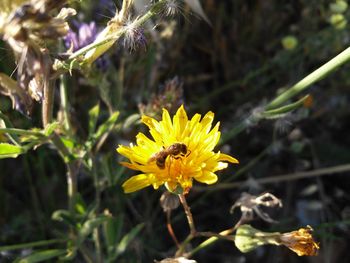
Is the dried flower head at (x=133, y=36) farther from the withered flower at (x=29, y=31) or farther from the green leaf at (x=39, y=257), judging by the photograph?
the green leaf at (x=39, y=257)

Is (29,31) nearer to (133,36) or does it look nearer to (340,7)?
(133,36)

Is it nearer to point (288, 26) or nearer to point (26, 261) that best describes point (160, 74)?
point (288, 26)

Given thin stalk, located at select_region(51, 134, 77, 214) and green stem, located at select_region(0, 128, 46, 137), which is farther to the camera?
thin stalk, located at select_region(51, 134, 77, 214)

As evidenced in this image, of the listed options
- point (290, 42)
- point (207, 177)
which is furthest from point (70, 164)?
point (290, 42)

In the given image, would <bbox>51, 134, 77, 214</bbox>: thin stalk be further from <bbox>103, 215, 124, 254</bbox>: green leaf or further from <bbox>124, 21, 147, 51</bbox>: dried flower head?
<bbox>124, 21, 147, 51</bbox>: dried flower head

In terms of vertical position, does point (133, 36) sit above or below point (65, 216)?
above

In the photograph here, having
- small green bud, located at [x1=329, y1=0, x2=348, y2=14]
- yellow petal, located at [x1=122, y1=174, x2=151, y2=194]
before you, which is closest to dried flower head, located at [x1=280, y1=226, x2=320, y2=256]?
yellow petal, located at [x1=122, y1=174, x2=151, y2=194]

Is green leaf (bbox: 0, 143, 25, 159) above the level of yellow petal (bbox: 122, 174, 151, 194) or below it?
above

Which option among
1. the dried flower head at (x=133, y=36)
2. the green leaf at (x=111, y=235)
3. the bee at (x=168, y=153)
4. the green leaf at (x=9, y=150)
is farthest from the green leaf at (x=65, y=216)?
the dried flower head at (x=133, y=36)
